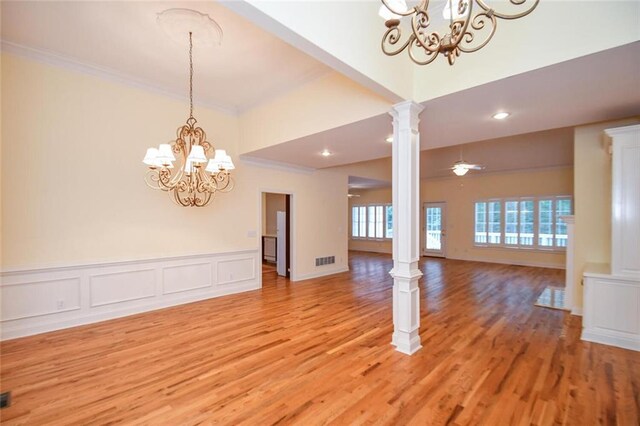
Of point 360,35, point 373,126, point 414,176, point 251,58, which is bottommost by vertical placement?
point 414,176

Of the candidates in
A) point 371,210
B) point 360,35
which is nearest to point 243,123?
point 360,35

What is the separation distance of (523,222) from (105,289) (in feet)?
35.6

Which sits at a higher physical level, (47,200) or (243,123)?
(243,123)

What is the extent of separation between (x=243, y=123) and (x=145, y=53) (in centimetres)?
212

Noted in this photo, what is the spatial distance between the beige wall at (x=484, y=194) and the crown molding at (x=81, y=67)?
29.3 feet

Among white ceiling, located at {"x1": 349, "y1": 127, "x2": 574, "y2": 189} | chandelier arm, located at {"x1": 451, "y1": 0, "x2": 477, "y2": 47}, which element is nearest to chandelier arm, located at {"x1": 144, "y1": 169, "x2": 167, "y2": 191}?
chandelier arm, located at {"x1": 451, "y1": 0, "x2": 477, "y2": 47}

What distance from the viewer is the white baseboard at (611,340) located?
126 inches

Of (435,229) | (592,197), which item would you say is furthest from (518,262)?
(592,197)

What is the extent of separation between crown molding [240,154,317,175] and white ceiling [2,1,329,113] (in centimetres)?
148

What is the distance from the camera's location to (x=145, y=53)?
3.66 metres

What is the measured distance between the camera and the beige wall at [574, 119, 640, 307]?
3.97m

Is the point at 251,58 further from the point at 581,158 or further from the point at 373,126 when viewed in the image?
the point at 581,158

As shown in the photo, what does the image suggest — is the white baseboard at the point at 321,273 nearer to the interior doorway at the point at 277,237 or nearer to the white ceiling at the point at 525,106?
the interior doorway at the point at 277,237

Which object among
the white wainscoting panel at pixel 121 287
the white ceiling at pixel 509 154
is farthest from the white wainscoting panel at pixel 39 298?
the white ceiling at pixel 509 154
